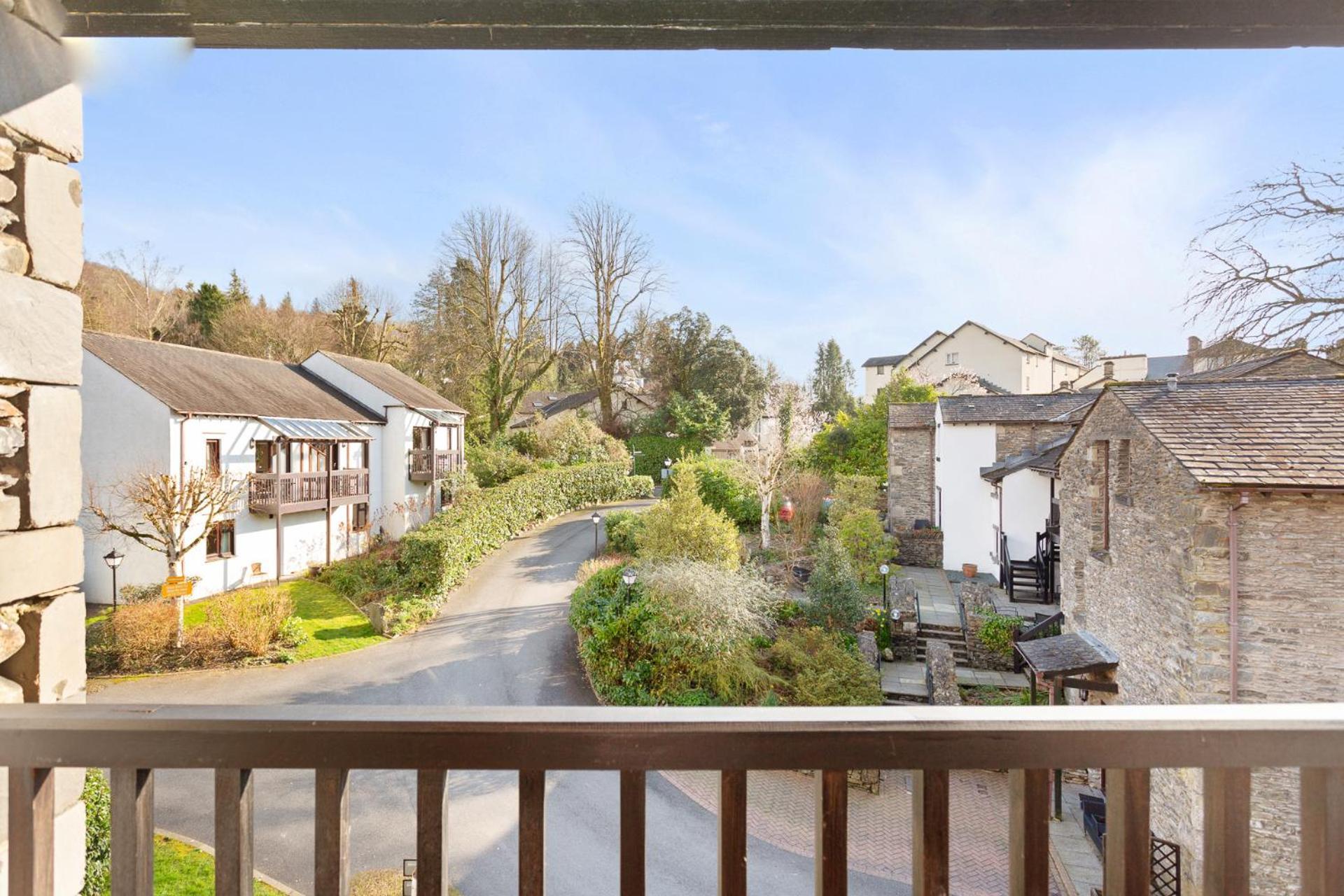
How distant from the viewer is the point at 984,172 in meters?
3.55

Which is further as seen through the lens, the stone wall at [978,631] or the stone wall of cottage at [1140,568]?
the stone wall at [978,631]

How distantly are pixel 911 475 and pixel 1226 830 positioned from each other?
752 inches

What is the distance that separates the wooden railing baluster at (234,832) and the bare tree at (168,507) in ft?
39.9

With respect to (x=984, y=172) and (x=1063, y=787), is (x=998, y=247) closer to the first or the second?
(x=984, y=172)

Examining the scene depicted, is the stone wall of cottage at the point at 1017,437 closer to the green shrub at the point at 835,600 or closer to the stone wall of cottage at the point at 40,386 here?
the green shrub at the point at 835,600

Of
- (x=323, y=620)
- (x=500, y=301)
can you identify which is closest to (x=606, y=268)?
(x=500, y=301)

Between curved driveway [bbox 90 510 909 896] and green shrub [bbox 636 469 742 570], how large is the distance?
8.50 feet

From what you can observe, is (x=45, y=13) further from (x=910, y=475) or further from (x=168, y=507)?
(x=910, y=475)

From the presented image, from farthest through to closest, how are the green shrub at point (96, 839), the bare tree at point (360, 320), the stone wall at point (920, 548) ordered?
the bare tree at point (360, 320) < the stone wall at point (920, 548) < the green shrub at point (96, 839)

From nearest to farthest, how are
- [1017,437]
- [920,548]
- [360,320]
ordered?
[1017,437], [920,548], [360,320]

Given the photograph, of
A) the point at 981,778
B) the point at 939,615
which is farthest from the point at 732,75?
the point at 939,615

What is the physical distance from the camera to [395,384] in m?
20.2

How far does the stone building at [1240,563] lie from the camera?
5344 mm

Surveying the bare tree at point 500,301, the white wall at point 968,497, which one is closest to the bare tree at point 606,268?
the bare tree at point 500,301
